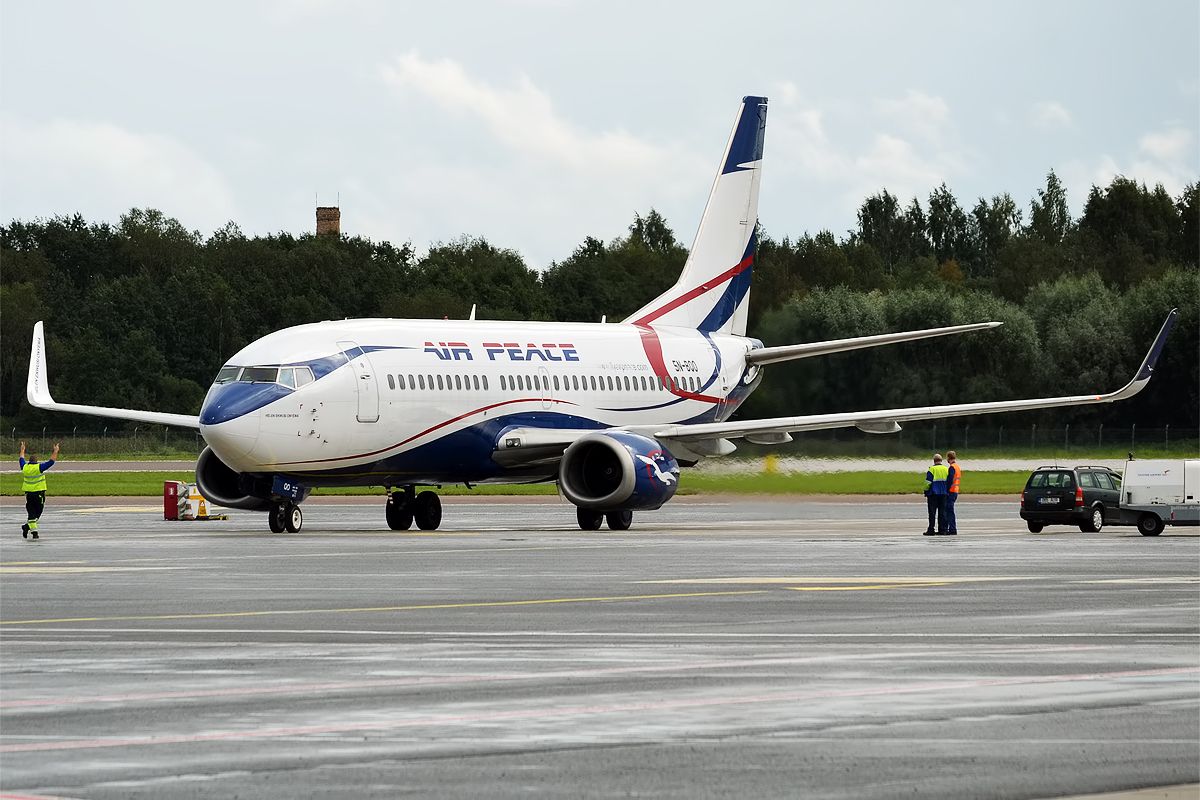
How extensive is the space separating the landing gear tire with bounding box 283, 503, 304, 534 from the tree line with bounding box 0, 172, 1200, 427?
54.3ft

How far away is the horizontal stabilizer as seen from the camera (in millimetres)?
43844

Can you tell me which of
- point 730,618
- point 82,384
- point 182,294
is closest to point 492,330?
point 730,618

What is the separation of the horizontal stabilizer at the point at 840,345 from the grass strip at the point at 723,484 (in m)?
2.87

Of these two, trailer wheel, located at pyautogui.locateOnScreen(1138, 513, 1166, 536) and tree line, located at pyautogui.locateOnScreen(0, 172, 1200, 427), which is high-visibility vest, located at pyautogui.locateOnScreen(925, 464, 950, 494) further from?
tree line, located at pyautogui.locateOnScreen(0, 172, 1200, 427)

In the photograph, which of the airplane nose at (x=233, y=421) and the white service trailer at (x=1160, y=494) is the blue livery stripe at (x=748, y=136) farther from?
the airplane nose at (x=233, y=421)

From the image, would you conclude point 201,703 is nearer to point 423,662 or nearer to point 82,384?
point 423,662

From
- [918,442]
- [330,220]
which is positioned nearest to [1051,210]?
[330,220]

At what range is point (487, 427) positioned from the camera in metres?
42.7

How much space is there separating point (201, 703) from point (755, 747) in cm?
400

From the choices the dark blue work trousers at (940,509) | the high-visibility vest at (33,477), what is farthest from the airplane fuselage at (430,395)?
the dark blue work trousers at (940,509)

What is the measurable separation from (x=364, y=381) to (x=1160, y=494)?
53.4ft

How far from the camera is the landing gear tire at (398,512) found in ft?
140

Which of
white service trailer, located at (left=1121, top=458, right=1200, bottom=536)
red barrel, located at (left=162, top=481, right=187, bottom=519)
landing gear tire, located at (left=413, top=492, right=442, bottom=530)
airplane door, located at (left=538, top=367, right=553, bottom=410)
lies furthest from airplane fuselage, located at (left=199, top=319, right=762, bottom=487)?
white service trailer, located at (left=1121, top=458, right=1200, bottom=536)

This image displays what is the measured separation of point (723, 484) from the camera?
46625 mm
